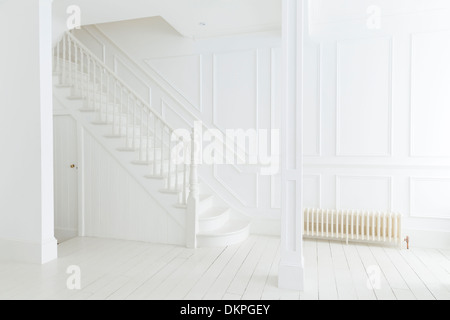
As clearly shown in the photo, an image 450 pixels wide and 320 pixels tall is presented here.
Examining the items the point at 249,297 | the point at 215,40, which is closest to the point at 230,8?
the point at 215,40

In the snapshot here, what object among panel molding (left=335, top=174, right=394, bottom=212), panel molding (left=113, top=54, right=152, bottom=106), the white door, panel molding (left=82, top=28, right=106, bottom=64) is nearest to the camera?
panel molding (left=335, top=174, right=394, bottom=212)

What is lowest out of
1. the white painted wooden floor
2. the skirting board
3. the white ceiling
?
the white painted wooden floor

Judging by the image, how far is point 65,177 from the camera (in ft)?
15.5

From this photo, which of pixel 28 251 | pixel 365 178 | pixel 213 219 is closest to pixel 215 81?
pixel 213 219

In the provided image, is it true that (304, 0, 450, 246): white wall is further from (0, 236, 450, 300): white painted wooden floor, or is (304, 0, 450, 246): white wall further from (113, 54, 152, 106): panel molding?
(113, 54, 152, 106): panel molding

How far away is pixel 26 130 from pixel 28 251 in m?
1.36

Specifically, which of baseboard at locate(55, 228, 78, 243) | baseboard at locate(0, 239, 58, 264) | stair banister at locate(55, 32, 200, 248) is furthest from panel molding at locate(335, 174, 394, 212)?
baseboard at locate(55, 228, 78, 243)

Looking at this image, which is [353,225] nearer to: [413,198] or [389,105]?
[413,198]

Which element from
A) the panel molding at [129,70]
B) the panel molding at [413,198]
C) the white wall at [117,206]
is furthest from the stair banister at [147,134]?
the panel molding at [413,198]

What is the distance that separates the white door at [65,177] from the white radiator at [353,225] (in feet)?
11.1

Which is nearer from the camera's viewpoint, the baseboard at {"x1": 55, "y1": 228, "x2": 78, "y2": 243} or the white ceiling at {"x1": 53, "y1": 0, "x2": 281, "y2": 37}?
the white ceiling at {"x1": 53, "y1": 0, "x2": 281, "y2": 37}

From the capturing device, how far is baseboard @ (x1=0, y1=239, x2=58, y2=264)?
3.54 metres

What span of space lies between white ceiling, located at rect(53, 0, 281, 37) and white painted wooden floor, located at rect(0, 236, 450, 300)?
3054 mm
